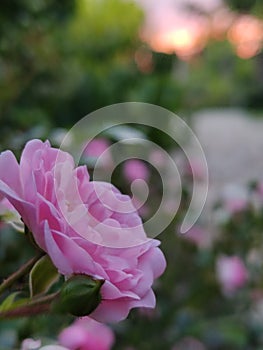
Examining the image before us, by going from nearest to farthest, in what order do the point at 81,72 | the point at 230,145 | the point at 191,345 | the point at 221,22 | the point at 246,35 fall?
the point at 191,345 → the point at 81,72 → the point at 230,145 → the point at 246,35 → the point at 221,22

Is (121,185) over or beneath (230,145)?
over

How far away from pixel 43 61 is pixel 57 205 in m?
2.84

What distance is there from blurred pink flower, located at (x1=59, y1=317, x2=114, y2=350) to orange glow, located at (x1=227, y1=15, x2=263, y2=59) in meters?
11.4

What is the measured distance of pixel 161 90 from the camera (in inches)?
145

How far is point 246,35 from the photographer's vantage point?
42.5ft

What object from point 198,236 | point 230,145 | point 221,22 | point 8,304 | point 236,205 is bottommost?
point 230,145

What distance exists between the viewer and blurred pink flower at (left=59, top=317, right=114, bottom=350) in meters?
0.59

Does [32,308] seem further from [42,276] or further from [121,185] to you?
[121,185]

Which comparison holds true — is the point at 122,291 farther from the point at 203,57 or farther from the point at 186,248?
the point at 203,57

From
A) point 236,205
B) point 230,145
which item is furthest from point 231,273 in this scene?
point 230,145

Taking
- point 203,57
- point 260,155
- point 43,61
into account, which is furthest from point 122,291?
point 203,57

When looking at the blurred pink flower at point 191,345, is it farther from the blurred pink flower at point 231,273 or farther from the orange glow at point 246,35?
the orange glow at point 246,35

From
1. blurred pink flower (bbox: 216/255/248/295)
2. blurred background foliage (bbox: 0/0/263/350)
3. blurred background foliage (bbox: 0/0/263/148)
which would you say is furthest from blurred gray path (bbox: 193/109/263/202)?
blurred pink flower (bbox: 216/255/248/295)

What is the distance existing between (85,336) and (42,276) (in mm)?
302
